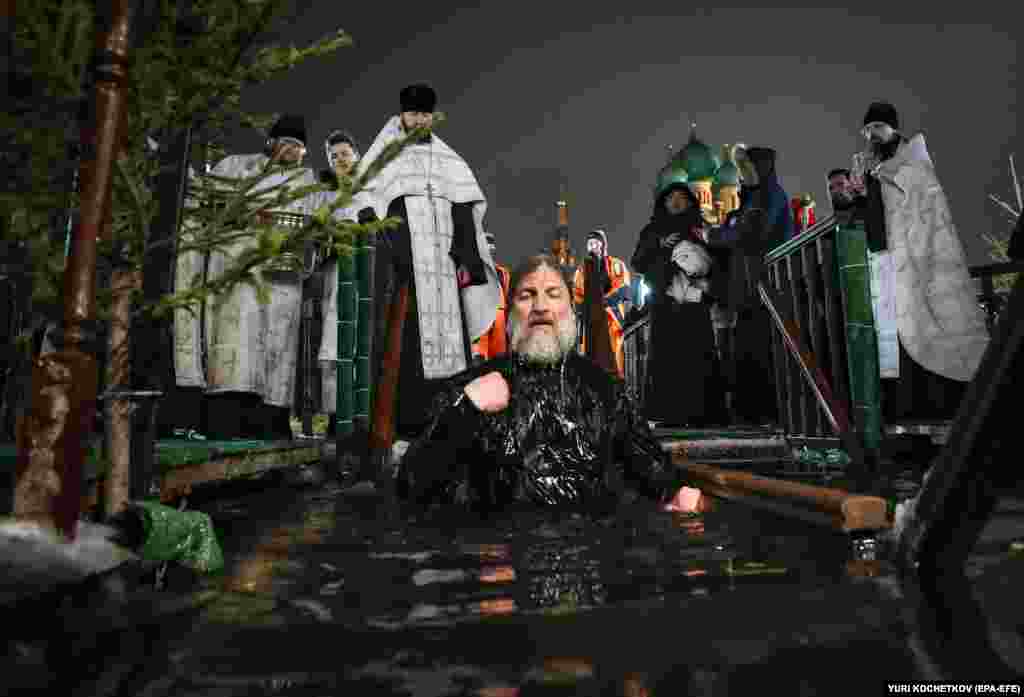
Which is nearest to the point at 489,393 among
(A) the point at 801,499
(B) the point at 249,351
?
(A) the point at 801,499

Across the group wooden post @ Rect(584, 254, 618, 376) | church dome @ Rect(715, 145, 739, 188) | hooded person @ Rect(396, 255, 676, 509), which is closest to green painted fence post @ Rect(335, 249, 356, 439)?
wooden post @ Rect(584, 254, 618, 376)

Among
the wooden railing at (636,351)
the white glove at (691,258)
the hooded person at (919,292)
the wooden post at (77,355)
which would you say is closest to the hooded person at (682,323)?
the white glove at (691,258)

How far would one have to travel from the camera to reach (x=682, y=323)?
798 cm

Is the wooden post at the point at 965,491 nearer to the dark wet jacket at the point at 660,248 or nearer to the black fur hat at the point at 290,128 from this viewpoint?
A: the dark wet jacket at the point at 660,248

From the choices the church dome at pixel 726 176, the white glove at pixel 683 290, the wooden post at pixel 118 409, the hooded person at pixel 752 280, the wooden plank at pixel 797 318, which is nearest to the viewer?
the wooden post at pixel 118 409

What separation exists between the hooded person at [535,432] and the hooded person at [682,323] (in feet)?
16.8

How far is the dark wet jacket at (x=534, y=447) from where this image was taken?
9.68ft

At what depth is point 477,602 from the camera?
5.21 ft

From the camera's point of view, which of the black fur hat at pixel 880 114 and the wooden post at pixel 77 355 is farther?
the black fur hat at pixel 880 114

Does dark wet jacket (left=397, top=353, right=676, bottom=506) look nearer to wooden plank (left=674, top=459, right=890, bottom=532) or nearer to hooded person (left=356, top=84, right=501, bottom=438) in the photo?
wooden plank (left=674, top=459, right=890, bottom=532)

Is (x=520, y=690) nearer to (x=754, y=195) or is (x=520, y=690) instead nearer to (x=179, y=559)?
(x=179, y=559)

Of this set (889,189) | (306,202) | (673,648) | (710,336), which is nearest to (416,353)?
(306,202)

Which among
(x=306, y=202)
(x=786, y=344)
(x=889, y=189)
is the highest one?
(x=306, y=202)

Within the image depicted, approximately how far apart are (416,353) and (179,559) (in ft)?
13.8
